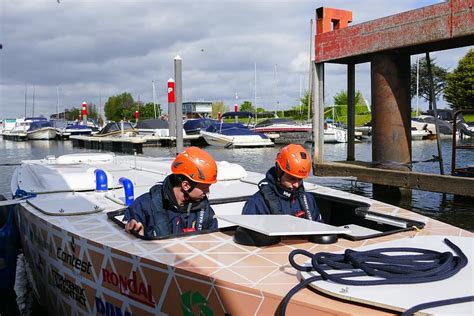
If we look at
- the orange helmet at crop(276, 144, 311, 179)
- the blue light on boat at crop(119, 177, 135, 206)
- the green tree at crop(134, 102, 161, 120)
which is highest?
the green tree at crop(134, 102, 161, 120)

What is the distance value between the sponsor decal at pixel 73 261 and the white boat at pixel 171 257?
11mm

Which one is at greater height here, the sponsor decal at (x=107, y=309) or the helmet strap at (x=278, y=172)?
the helmet strap at (x=278, y=172)

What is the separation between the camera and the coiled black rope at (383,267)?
2.38 m

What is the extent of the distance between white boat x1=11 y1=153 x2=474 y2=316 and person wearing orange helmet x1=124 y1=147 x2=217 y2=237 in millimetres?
218

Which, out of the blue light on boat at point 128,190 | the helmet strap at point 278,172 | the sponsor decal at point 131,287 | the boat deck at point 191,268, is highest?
the helmet strap at point 278,172

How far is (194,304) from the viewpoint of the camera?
2908mm

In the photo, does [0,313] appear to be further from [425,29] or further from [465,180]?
[425,29]

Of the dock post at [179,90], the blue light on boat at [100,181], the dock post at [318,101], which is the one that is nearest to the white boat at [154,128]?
the dock post at [179,90]

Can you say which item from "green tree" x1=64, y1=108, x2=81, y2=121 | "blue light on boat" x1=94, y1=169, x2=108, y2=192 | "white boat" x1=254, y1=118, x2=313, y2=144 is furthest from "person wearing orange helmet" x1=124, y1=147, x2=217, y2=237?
"green tree" x1=64, y1=108, x2=81, y2=121

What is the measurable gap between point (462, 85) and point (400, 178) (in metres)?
45.6

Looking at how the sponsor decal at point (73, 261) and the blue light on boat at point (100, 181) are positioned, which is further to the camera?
the blue light on boat at point (100, 181)

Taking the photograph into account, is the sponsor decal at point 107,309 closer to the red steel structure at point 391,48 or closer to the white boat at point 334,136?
the red steel structure at point 391,48

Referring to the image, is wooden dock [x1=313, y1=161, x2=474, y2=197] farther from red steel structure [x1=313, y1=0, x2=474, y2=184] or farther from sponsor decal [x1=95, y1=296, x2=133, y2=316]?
sponsor decal [x1=95, y1=296, x2=133, y2=316]

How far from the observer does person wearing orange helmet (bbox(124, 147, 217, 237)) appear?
376 centimetres
